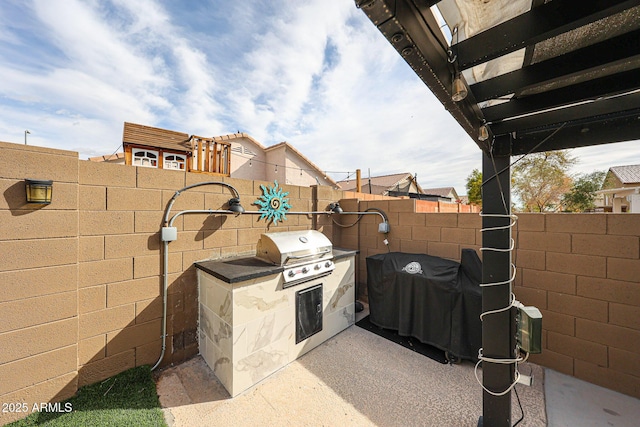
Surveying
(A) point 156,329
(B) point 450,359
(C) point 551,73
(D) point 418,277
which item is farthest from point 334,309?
(C) point 551,73

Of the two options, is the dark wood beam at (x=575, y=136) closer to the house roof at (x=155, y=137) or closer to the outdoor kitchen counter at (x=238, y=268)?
the outdoor kitchen counter at (x=238, y=268)

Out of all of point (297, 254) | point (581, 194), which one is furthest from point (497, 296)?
point (581, 194)

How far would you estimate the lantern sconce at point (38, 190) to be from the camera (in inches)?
71.7

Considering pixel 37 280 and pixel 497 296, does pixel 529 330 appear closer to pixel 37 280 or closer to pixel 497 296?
pixel 497 296

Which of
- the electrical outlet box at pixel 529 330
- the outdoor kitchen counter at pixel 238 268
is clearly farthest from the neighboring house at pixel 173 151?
the electrical outlet box at pixel 529 330

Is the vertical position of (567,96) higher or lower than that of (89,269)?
higher

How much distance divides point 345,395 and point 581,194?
18552mm

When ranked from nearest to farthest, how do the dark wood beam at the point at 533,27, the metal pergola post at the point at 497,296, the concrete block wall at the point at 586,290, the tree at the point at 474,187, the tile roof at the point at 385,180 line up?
the dark wood beam at the point at 533,27, the metal pergola post at the point at 497,296, the concrete block wall at the point at 586,290, the tree at the point at 474,187, the tile roof at the point at 385,180

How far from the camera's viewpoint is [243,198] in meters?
3.23

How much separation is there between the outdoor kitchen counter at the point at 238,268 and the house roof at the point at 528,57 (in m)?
2.08

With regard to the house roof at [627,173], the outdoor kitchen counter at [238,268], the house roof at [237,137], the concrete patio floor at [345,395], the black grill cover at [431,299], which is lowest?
the concrete patio floor at [345,395]

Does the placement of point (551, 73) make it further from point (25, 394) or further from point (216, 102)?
point (216, 102)

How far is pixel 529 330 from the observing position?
1.52m

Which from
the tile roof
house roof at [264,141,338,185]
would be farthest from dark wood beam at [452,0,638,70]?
the tile roof
